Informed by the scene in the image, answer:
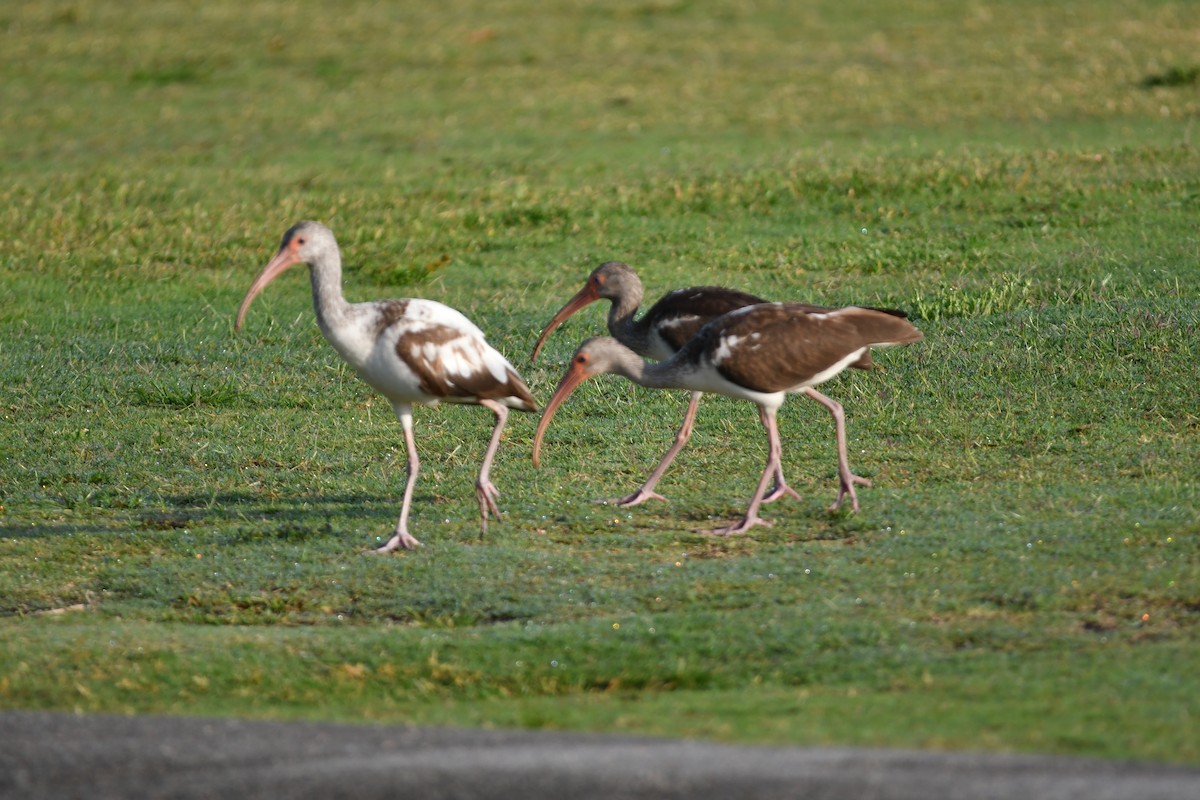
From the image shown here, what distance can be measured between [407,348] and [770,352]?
5.60 feet

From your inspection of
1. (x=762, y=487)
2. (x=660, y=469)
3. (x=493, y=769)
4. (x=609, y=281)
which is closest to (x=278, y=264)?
(x=609, y=281)

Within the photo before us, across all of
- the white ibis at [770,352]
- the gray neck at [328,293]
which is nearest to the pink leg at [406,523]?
the gray neck at [328,293]

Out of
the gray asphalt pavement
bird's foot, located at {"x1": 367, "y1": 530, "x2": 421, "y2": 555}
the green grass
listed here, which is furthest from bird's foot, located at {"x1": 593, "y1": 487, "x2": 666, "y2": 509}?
the gray asphalt pavement

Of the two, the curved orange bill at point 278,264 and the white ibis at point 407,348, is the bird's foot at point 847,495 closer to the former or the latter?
the white ibis at point 407,348

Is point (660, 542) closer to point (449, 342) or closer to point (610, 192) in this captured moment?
point (449, 342)

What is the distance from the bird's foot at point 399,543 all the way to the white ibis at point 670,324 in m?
1.14

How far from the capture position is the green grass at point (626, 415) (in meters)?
6.11

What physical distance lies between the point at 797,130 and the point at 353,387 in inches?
311

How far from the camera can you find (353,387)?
34.4ft

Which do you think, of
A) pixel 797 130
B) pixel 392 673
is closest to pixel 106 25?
pixel 797 130

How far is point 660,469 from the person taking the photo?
8633 mm

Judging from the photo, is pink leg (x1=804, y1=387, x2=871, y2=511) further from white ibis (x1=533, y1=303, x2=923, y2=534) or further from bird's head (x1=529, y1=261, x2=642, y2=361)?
bird's head (x1=529, y1=261, x2=642, y2=361)

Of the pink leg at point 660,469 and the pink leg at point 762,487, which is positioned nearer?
the pink leg at point 762,487

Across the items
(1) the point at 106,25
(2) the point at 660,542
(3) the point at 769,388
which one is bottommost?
(2) the point at 660,542
